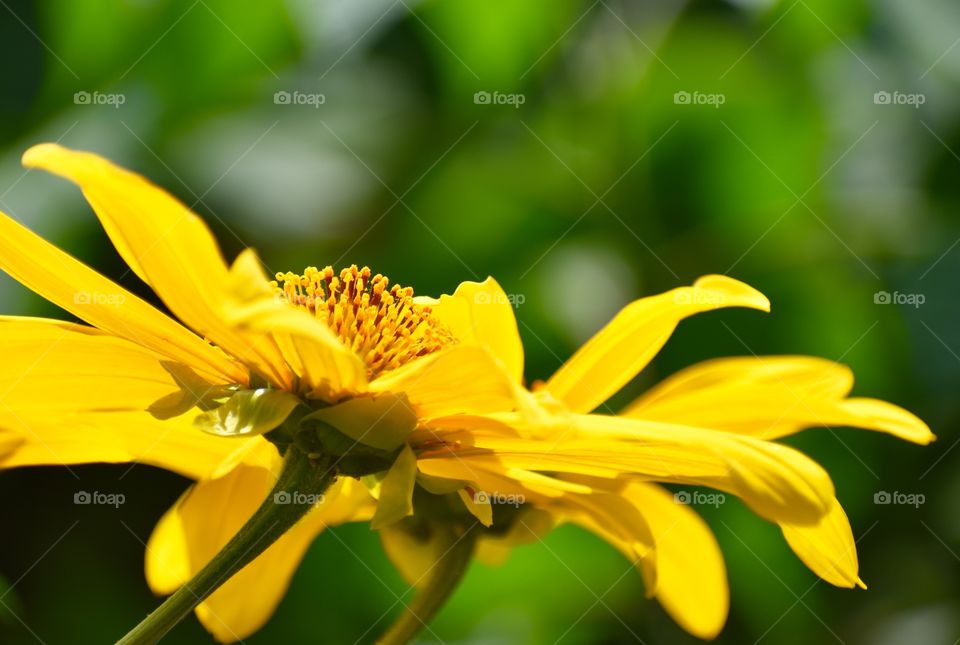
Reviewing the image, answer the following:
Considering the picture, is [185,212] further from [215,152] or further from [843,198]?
[843,198]

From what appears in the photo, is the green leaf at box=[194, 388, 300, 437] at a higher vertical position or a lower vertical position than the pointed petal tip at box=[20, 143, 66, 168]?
lower

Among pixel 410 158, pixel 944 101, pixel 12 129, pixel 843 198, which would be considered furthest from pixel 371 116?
pixel 944 101

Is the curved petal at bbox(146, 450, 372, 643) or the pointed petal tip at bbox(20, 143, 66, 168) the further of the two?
the curved petal at bbox(146, 450, 372, 643)

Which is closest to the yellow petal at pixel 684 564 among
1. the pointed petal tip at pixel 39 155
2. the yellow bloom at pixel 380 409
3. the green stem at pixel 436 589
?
the yellow bloom at pixel 380 409

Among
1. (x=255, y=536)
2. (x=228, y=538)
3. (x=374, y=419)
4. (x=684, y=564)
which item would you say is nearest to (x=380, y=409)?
(x=374, y=419)

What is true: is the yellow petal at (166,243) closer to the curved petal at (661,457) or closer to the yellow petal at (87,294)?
the yellow petal at (87,294)

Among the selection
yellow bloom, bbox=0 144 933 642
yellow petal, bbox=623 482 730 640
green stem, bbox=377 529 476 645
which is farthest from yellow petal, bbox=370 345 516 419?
yellow petal, bbox=623 482 730 640

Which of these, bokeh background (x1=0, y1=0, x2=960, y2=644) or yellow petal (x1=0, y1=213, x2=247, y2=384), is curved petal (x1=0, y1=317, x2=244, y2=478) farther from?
bokeh background (x1=0, y1=0, x2=960, y2=644)

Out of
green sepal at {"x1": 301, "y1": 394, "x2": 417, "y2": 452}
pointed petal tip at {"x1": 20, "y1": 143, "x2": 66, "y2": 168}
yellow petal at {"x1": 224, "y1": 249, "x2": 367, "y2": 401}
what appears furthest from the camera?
green sepal at {"x1": 301, "y1": 394, "x2": 417, "y2": 452}
